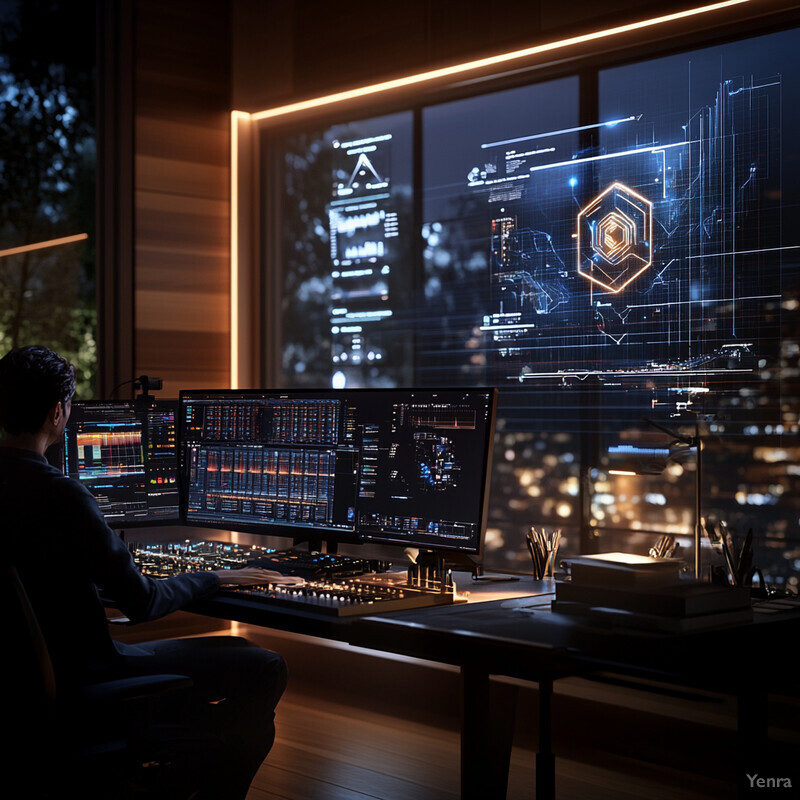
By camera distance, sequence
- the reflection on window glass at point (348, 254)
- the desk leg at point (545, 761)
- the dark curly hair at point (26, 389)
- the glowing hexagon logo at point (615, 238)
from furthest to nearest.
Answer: the reflection on window glass at point (348, 254), the glowing hexagon logo at point (615, 238), the dark curly hair at point (26, 389), the desk leg at point (545, 761)

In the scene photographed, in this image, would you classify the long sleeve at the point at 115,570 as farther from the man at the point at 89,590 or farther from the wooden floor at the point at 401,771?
the wooden floor at the point at 401,771

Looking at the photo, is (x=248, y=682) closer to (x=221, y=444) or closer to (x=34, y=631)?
(x=34, y=631)

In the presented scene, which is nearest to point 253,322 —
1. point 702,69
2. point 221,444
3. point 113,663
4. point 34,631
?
point 221,444

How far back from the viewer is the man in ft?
7.33

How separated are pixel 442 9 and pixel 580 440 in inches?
70.6

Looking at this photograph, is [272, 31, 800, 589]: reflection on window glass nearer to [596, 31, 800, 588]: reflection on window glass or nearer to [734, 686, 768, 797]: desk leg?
[596, 31, 800, 588]: reflection on window glass

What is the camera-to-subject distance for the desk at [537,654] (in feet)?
6.49

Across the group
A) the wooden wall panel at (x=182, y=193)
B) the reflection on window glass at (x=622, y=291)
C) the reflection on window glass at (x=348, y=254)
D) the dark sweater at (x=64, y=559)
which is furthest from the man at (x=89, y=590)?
the wooden wall panel at (x=182, y=193)

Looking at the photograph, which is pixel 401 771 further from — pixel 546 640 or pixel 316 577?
pixel 546 640

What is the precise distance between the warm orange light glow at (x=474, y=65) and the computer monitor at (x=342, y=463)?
A: 1.59 m

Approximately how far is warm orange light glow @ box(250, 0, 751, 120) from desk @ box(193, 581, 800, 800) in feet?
6.90

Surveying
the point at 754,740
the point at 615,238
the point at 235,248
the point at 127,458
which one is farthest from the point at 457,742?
the point at 235,248

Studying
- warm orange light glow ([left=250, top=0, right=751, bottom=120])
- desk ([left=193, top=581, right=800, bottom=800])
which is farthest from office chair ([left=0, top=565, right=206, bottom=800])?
warm orange light glow ([left=250, top=0, right=751, bottom=120])

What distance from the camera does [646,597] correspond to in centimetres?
219
